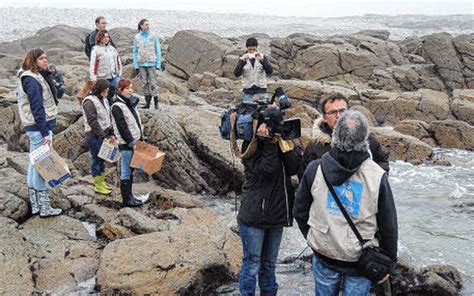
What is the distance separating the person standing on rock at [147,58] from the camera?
12.9 m

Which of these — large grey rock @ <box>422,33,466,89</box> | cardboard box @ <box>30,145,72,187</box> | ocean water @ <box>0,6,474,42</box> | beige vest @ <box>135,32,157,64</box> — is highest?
beige vest @ <box>135,32,157,64</box>

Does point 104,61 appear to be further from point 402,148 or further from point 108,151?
point 402,148

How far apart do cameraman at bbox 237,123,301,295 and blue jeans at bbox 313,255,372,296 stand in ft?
3.29

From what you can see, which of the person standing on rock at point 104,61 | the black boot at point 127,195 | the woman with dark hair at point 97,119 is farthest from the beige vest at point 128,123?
the person standing on rock at point 104,61

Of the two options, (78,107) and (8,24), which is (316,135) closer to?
(78,107)

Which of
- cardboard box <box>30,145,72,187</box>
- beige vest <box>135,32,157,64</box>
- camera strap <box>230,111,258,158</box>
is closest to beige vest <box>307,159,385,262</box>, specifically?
camera strap <box>230,111,258,158</box>

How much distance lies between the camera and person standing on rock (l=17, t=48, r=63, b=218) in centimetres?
702

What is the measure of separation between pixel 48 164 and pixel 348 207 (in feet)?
15.8

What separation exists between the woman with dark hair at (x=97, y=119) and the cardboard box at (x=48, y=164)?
134cm

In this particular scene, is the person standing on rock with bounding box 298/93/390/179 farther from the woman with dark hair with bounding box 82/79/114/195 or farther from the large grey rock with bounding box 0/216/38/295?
the woman with dark hair with bounding box 82/79/114/195

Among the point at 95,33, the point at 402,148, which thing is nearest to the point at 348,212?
the point at 95,33

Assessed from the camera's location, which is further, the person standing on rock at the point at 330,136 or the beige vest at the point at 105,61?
the beige vest at the point at 105,61

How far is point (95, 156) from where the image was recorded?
893 centimetres

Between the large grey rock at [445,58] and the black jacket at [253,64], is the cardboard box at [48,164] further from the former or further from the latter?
the large grey rock at [445,58]
